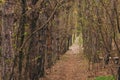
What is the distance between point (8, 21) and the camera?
25.8 ft

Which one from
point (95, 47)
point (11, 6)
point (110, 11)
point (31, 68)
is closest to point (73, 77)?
point (95, 47)

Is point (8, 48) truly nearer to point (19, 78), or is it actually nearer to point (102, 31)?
point (19, 78)

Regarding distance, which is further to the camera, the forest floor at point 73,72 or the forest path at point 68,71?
the forest path at point 68,71

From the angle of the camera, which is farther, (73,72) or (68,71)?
(68,71)

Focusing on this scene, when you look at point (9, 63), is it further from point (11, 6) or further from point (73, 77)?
point (73, 77)

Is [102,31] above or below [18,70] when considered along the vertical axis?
above

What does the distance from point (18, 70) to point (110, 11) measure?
473 cm

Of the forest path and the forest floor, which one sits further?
the forest path

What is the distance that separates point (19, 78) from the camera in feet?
29.8

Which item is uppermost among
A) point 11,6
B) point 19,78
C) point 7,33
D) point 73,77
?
point 11,6

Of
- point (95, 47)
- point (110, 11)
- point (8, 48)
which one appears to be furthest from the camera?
point (95, 47)

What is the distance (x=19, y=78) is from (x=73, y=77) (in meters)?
9.88

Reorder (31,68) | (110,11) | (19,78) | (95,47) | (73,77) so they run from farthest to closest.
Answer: (95,47) → (73,77) → (31,68) → (110,11) → (19,78)

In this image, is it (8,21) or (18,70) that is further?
(18,70)
